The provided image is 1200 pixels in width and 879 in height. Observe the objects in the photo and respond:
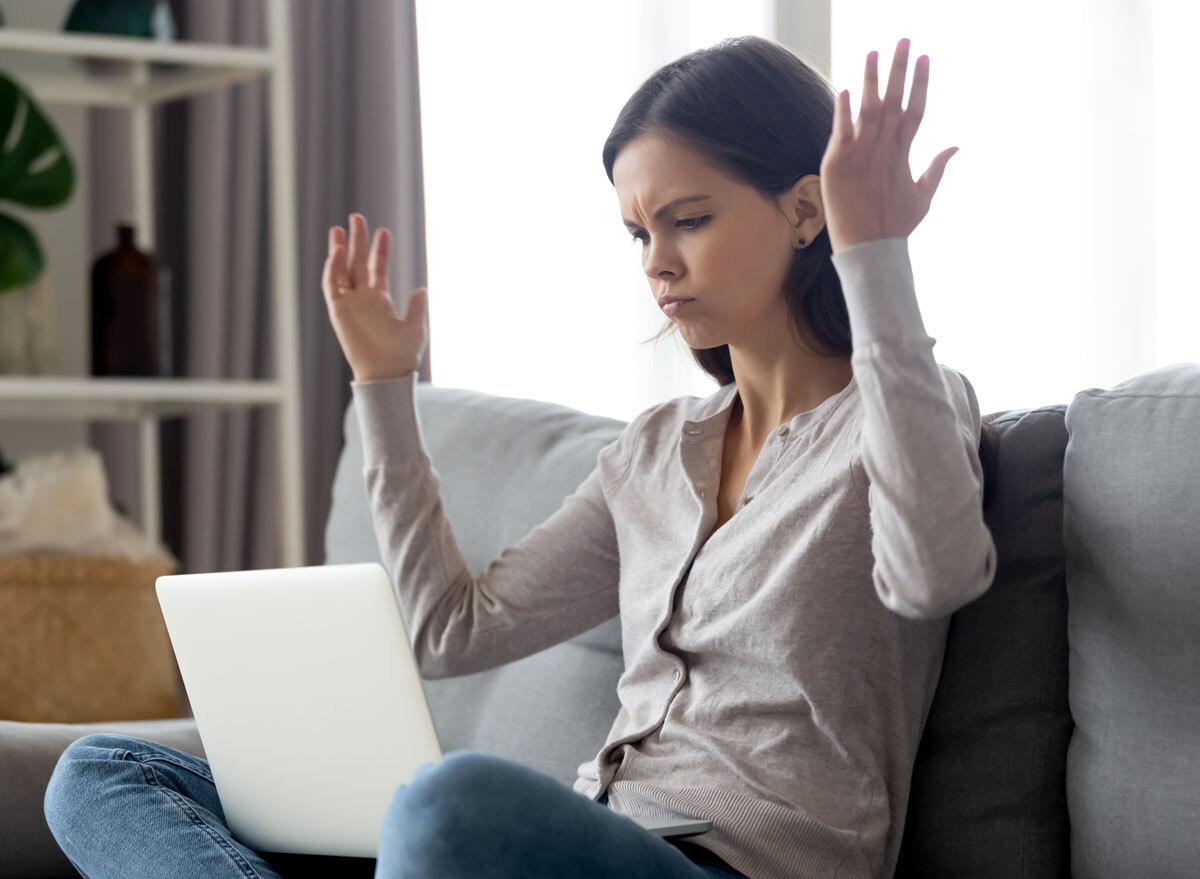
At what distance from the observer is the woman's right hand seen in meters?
1.42

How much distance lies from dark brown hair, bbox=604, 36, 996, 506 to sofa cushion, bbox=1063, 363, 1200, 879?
12cm

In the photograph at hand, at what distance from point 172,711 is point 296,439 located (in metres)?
0.45

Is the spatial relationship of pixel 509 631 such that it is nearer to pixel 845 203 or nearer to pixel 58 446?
pixel 845 203

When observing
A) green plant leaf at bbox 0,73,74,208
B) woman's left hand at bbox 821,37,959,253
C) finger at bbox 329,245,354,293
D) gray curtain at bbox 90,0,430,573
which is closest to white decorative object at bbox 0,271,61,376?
green plant leaf at bbox 0,73,74,208

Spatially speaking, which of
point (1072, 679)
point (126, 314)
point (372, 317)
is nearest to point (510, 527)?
point (372, 317)

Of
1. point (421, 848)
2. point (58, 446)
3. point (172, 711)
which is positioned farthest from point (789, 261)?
point (58, 446)

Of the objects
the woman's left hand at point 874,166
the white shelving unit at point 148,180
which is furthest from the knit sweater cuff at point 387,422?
the white shelving unit at point 148,180

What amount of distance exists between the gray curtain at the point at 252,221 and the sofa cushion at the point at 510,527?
710mm

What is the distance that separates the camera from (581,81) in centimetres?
232

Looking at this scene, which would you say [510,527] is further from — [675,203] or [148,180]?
[148,180]

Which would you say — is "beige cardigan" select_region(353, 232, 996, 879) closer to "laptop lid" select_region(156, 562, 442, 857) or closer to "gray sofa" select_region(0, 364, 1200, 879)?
"gray sofa" select_region(0, 364, 1200, 879)

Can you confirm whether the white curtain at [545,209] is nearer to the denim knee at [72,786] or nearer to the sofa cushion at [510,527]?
the sofa cushion at [510,527]

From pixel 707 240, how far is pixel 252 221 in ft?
4.76

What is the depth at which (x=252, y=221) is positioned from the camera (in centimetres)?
243
